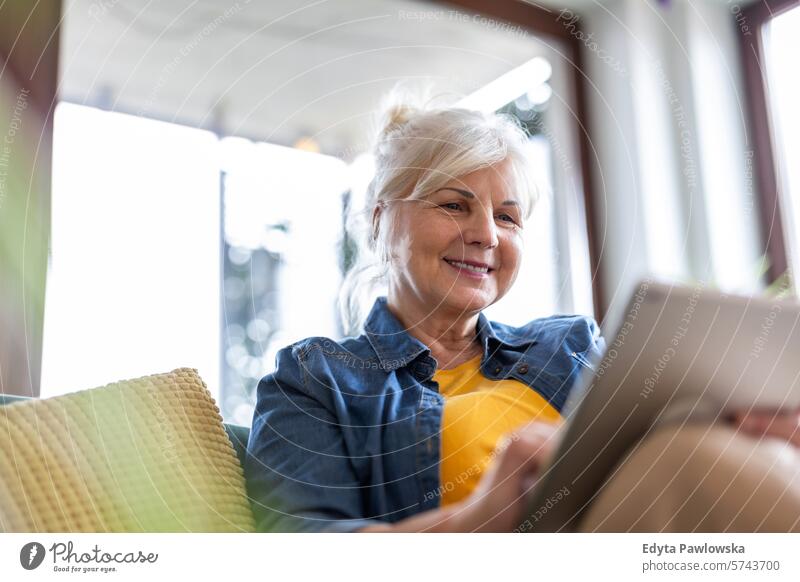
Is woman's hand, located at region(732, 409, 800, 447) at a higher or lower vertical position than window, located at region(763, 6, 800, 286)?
lower

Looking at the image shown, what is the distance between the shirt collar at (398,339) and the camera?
73 cm

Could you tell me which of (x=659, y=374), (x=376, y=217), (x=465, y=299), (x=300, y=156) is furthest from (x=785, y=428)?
(x=300, y=156)

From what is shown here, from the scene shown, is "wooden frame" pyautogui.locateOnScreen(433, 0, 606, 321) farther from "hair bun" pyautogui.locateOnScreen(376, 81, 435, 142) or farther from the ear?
the ear

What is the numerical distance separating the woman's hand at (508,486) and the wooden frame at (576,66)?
0.45m

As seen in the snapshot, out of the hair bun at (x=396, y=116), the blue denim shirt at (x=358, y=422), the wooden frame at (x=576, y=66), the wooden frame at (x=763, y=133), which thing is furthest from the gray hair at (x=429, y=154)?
the wooden frame at (x=763, y=133)

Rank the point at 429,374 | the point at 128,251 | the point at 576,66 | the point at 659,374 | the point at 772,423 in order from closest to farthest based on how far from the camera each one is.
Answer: the point at 659,374, the point at 772,423, the point at 429,374, the point at 128,251, the point at 576,66

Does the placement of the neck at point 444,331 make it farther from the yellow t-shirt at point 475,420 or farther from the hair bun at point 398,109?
the hair bun at point 398,109

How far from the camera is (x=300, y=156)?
0.98 m

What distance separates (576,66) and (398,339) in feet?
1.77

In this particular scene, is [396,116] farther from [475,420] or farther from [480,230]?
[475,420]

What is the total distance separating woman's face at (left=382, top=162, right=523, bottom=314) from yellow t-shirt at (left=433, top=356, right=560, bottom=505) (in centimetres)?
9

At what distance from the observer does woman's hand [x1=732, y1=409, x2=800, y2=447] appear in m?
0.58
